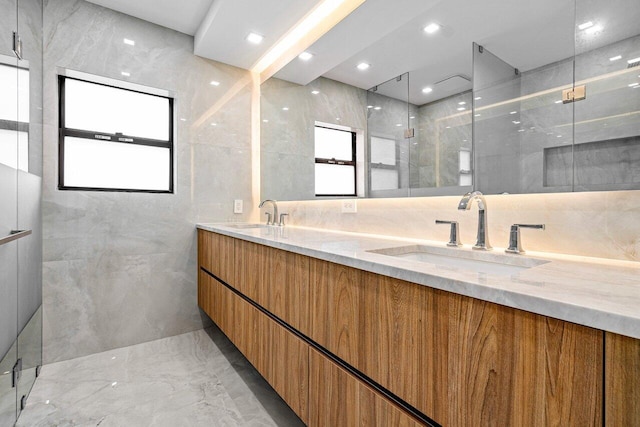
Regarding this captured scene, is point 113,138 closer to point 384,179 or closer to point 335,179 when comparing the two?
point 335,179

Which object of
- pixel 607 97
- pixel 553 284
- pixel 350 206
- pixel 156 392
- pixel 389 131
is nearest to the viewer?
pixel 553 284

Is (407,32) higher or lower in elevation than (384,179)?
higher

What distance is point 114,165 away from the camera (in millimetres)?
2340

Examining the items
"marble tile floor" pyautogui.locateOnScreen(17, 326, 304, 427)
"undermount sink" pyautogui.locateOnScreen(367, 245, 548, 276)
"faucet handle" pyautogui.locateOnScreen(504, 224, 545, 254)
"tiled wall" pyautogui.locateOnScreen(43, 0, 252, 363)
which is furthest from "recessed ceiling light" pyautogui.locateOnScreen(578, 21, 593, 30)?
"tiled wall" pyautogui.locateOnScreen(43, 0, 252, 363)

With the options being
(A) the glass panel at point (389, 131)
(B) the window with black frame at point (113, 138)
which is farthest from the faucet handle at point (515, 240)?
(B) the window with black frame at point (113, 138)

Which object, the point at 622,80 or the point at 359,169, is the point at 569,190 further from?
the point at 359,169

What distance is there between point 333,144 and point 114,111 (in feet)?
5.57

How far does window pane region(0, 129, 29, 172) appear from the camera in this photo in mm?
1196

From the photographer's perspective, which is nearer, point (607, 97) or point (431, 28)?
point (607, 97)

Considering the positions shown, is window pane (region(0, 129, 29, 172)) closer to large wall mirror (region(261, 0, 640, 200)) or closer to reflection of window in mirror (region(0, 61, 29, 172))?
reflection of window in mirror (region(0, 61, 29, 172))

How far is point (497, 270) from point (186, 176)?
2.24 metres

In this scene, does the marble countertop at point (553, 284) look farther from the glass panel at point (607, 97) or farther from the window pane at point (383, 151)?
the window pane at point (383, 151)

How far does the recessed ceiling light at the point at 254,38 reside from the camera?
2252 mm

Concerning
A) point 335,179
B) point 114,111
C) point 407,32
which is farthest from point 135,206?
point 407,32
